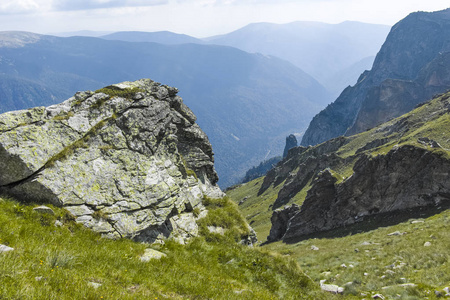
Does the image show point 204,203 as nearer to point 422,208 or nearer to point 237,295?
point 237,295

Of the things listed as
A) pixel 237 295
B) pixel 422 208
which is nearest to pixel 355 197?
pixel 422 208

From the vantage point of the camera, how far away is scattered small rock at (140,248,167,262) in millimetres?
11705

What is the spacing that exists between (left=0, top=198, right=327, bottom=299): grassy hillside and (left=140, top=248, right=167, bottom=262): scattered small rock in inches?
9.5

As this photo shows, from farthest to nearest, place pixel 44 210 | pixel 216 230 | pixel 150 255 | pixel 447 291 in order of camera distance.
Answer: pixel 216 230
pixel 447 291
pixel 150 255
pixel 44 210

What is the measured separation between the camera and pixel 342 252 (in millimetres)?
31438

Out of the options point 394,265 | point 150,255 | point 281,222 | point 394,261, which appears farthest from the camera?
point 281,222

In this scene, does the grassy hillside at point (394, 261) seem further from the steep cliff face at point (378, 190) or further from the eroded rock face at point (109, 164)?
the eroded rock face at point (109, 164)

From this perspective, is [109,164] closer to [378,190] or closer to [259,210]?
[378,190]

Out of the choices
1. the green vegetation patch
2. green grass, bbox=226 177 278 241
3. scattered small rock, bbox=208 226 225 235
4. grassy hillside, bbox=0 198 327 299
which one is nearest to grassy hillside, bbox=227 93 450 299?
grassy hillside, bbox=0 198 327 299

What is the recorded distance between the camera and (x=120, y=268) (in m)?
9.82

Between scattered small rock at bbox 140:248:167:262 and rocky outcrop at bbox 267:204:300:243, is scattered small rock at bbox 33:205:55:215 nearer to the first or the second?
scattered small rock at bbox 140:248:167:262

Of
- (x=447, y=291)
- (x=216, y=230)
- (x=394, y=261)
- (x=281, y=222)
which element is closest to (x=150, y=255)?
(x=216, y=230)

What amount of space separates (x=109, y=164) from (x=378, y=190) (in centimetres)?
5202

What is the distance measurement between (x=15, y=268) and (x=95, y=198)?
757 cm
